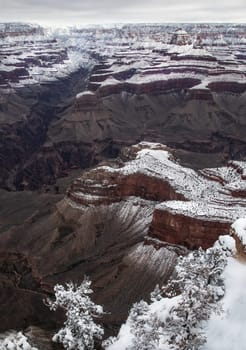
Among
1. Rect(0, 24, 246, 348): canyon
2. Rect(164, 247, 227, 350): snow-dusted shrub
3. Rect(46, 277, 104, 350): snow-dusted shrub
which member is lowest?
Rect(0, 24, 246, 348): canyon

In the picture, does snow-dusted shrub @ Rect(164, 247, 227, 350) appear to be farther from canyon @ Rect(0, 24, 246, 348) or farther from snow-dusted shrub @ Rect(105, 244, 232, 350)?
canyon @ Rect(0, 24, 246, 348)

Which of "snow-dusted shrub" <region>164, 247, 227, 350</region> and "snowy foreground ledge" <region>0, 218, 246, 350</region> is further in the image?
"snowy foreground ledge" <region>0, 218, 246, 350</region>

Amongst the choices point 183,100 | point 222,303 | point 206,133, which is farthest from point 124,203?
point 183,100

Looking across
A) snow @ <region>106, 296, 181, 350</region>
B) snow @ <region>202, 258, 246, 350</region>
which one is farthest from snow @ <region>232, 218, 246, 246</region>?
snow @ <region>106, 296, 181, 350</region>

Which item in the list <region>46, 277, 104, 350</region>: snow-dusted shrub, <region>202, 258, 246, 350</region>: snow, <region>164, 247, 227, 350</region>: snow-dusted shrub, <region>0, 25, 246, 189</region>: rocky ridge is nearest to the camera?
<region>164, 247, 227, 350</region>: snow-dusted shrub

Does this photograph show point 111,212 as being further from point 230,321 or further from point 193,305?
point 193,305

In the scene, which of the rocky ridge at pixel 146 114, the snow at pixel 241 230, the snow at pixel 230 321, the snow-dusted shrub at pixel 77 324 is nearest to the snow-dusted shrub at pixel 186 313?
the snow at pixel 230 321

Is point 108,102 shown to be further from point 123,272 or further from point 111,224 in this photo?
point 123,272

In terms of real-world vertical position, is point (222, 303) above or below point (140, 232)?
above
